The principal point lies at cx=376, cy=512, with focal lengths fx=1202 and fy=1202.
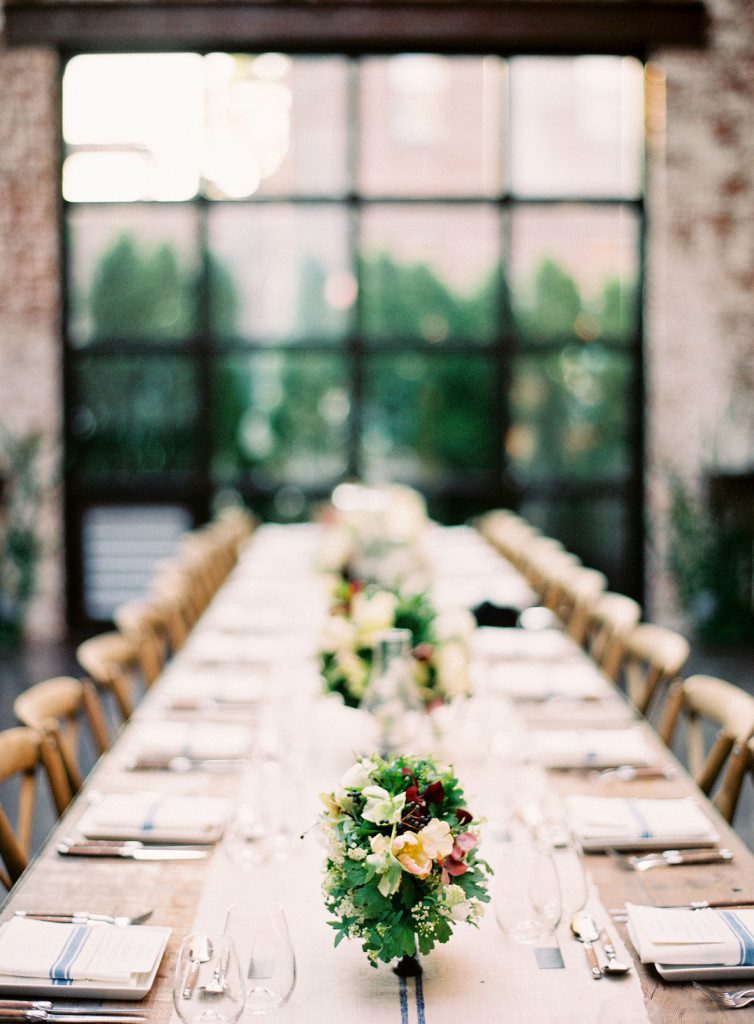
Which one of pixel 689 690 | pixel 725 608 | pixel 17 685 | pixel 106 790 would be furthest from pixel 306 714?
pixel 725 608

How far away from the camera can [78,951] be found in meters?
1.92

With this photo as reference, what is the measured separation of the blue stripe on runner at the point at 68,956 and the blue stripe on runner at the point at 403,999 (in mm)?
507

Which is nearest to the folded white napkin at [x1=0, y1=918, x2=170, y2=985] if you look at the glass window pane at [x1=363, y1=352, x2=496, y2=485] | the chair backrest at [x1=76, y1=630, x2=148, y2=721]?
the chair backrest at [x1=76, y1=630, x2=148, y2=721]

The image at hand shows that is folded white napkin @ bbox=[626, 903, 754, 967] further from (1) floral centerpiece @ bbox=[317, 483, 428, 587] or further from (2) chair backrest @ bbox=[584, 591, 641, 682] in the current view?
(1) floral centerpiece @ bbox=[317, 483, 428, 587]

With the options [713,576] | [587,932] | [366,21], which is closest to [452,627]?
[587,932]

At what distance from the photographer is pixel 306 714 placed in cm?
298

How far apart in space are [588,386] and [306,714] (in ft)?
19.6

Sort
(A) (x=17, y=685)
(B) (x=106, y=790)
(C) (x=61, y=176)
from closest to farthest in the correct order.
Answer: (B) (x=106, y=790) < (A) (x=17, y=685) < (C) (x=61, y=176)

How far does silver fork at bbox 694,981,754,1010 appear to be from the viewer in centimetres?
179

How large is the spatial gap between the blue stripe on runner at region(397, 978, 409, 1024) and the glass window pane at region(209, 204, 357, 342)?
692 cm

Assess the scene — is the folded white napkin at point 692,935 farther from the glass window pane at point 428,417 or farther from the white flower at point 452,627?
the glass window pane at point 428,417

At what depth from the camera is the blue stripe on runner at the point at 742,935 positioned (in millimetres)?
1892

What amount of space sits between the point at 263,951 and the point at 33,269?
7.24m

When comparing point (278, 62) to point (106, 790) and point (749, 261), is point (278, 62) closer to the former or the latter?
point (749, 261)
